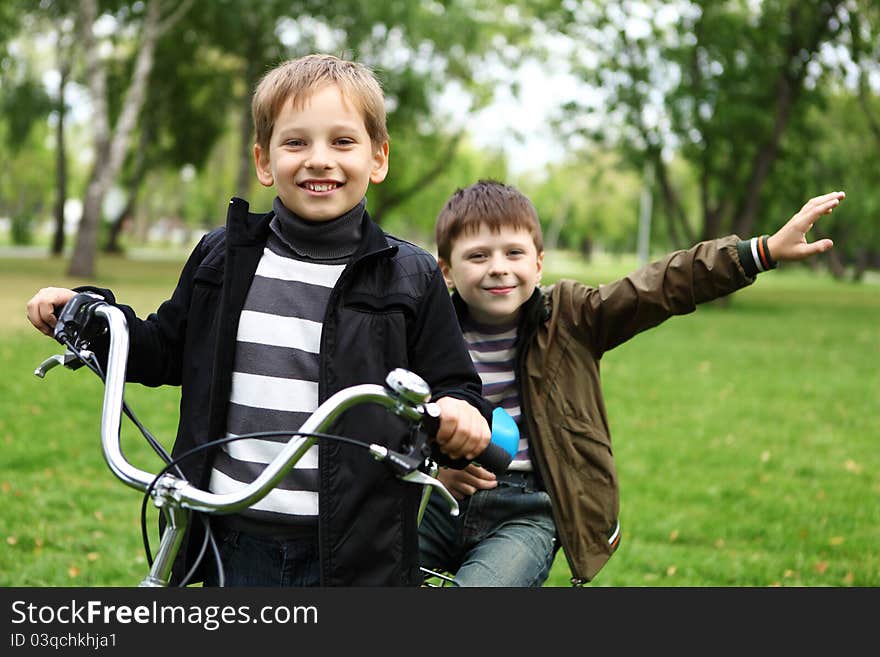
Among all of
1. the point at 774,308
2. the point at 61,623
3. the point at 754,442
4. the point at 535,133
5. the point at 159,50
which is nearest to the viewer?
the point at 61,623

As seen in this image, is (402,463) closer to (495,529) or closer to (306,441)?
(306,441)

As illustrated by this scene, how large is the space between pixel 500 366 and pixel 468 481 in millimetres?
437

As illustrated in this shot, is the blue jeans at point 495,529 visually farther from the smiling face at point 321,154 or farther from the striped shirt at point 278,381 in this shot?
the smiling face at point 321,154

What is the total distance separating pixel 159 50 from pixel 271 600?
3307cm

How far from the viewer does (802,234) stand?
3.06 metres

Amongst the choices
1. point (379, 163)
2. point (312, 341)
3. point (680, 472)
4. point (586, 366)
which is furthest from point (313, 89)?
point (680, 472)

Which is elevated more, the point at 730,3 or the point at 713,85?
the point at 730,3

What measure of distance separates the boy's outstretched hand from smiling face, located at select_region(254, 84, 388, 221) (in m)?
1.28

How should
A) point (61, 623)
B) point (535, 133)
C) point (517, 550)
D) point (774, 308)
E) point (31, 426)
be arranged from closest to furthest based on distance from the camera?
point (61, 623) < point (517, 550) < point (31, 426) < point (774, 308) < point (535, 133)

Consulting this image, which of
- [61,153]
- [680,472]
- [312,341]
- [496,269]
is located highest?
[61,153]

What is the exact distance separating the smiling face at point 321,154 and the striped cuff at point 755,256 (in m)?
1.27

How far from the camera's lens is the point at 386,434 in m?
2.51

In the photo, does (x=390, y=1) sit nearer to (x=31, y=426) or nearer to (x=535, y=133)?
(x=535, y=133)

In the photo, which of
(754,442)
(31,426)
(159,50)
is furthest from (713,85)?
(31,426)
